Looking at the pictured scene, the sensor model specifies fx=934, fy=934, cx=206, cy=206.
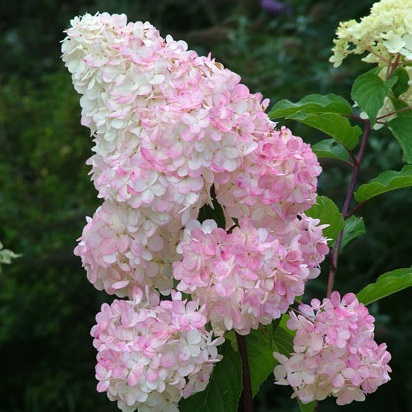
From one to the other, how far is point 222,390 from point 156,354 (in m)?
0.15

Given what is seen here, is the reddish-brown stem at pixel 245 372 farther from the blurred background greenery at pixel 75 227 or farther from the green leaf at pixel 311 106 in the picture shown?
the blurred background greenery at pixel 75 227

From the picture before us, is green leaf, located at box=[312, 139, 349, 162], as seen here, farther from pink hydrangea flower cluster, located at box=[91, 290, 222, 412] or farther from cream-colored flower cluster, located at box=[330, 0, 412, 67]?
pink hydrangea flower cluster, located at box=[91, 290, 222, 412]

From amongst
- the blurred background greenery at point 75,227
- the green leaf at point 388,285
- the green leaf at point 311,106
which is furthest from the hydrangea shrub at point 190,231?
the blurred background greenery at point 75,227

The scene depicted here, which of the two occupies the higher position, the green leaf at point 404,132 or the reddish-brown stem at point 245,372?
the green leaf at point 404,132

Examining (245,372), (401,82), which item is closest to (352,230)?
(401,82)

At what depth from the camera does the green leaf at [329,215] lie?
50.8 inches

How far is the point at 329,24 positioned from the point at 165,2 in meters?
1.55

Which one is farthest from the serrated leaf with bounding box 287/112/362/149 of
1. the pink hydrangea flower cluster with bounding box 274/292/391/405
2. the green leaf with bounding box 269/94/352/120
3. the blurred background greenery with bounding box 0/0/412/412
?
the blurred background greenery with bounding box 0/0/412/412

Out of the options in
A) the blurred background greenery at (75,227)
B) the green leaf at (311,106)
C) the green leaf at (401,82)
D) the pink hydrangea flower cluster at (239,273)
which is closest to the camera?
the pink hydrangea flower cluster at (239,273)

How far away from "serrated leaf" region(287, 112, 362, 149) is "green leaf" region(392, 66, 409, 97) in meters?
0.12

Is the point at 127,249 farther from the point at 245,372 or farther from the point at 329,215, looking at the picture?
the point at 329,215

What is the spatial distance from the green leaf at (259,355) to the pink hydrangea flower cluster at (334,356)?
0.10 metres

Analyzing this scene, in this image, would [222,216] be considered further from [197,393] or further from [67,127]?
[67,127]

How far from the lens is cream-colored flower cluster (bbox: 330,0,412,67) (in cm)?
140
